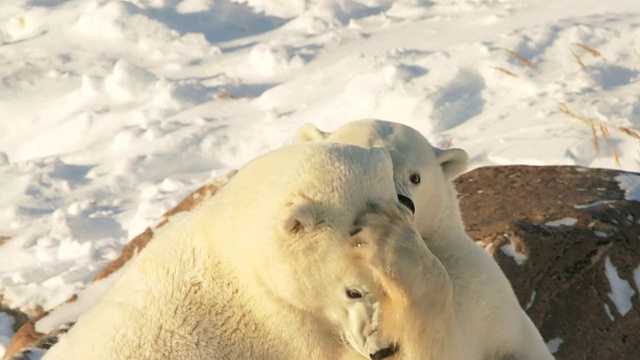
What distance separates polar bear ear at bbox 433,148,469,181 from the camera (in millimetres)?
4094

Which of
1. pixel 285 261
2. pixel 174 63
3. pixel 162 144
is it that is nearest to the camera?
pixel 285 261

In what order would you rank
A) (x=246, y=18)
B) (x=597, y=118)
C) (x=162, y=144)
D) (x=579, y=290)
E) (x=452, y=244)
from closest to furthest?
(x=452, y=244) → (x=579, y=290) → (x=597, y=118) → (x=162, y=144) → (x=246, y=18)

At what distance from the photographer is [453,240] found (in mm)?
3957

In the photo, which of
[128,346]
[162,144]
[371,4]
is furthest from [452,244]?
[371,4]

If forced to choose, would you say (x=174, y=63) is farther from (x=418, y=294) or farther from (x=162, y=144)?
(x=418, y=294)

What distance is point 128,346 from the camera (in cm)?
293

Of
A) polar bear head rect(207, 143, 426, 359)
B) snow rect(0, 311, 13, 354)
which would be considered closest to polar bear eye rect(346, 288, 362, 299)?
polar bear head rect(207, 143, 426, 359)

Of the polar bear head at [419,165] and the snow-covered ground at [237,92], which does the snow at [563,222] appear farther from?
the polar bear head at [419,165]

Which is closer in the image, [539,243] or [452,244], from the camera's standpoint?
[452,244]

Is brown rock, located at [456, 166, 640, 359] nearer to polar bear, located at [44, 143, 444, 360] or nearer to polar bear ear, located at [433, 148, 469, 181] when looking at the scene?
polar bear ear, located at [433, 148, 469, 181]

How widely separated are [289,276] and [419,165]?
1262 millimetres

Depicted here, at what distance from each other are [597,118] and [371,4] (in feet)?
10.9

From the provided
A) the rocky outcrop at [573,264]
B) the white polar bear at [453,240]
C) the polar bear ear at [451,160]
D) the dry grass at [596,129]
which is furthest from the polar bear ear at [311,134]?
the dry grass at [596,129]

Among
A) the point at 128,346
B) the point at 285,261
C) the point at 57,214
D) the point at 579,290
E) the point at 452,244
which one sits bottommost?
the point at 57,214
